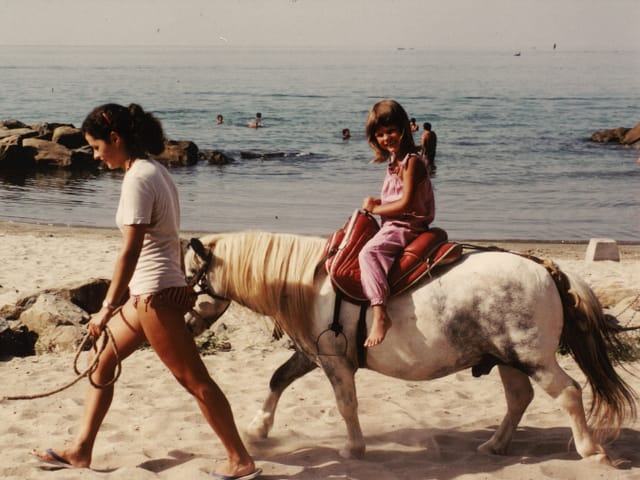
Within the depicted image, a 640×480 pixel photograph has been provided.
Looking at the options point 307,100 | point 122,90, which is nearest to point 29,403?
point 307,100

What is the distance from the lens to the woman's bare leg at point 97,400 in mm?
4332

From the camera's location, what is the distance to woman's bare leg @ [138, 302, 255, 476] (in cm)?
413

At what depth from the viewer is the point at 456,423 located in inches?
221

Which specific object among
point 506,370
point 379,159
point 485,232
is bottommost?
point 485,232

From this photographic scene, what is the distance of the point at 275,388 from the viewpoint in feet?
17.3

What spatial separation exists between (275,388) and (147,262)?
4.98 feet

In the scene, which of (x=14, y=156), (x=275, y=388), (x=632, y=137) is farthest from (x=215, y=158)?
(x=275, y=388)

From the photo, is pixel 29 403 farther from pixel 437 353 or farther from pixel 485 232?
pixel 485 232

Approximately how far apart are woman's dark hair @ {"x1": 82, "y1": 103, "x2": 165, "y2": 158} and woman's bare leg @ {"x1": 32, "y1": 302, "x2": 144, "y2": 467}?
0.81 metres

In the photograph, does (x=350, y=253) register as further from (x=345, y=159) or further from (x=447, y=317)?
(x=345, y=159)

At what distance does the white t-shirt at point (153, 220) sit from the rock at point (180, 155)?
2377cm

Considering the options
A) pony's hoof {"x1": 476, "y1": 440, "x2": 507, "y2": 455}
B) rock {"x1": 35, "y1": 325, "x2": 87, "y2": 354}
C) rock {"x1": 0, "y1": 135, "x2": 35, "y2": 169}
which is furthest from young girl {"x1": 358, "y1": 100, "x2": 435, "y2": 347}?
rock {"x1": 0, "y1": 135, "x2": 35, "y2": 169}

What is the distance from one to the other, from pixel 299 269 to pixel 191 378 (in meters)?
0.86

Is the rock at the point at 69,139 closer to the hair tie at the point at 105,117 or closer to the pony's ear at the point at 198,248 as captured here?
the pony's ear at the point at 198,248
